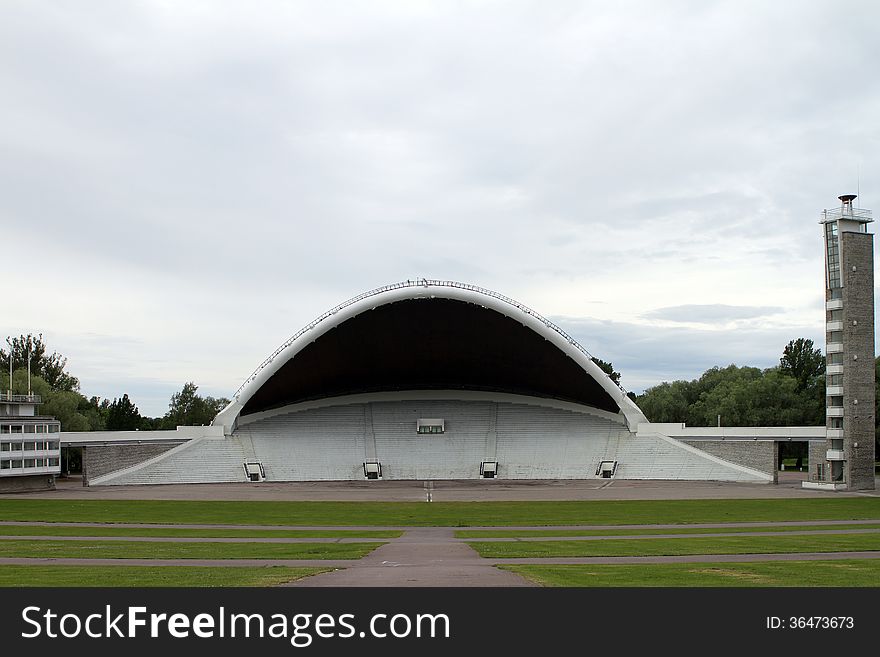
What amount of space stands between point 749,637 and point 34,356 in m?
115

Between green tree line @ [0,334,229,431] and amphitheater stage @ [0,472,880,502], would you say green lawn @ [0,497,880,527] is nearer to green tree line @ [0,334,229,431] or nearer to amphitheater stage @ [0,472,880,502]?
amphitheater stage @ [0,472,880,502]

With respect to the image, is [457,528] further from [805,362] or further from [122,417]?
[805,362]

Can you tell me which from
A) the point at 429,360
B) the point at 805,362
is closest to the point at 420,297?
the point at 429,360

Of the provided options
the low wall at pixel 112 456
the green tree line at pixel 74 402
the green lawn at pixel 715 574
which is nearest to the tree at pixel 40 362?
the green tree line at pixel 74 402

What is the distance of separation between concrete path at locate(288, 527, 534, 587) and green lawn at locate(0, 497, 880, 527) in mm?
9603

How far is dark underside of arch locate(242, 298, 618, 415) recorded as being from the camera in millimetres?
65938

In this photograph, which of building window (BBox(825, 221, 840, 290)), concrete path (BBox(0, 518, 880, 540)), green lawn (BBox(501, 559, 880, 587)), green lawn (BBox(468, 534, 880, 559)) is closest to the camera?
green lawn (BBox(501, 559, 880, 587))

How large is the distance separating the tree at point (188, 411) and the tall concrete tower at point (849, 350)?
9392 cm

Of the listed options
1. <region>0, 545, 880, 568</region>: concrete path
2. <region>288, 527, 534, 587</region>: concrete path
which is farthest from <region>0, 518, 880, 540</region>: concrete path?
<region>0, 545, 880, 568</region>: concrete path

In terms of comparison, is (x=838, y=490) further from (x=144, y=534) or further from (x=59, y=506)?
(x=59, y=506)

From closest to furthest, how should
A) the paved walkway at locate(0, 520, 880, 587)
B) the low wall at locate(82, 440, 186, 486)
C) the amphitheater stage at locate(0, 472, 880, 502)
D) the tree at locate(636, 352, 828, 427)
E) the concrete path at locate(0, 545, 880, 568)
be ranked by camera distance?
the paved walkway at locate(0, 520, 880, 587) → the concrete path at locate(0, 545, 880, 568) → the amphitheater stage at locate(0, 472, 880, 502) → the low wall at locate(82, 440, 186, 486) → the tree at locate(636, 352, 828, 427)

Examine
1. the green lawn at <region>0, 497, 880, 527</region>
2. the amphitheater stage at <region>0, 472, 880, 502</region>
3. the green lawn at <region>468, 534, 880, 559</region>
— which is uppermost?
the green lawn at <region>468, 534, 880, 559</region>

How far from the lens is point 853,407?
53.8 m

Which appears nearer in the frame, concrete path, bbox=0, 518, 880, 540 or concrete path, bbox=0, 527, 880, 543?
concrete path, bbox=0, 527, 880, 543
